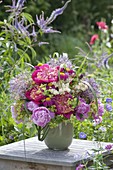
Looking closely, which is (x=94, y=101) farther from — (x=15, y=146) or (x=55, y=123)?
(x=15, y=146)

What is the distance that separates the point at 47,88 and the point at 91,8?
12347 mm

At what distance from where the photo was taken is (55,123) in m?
3.23

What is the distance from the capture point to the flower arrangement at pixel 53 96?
3.19 meters

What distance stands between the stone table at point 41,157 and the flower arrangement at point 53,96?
159 millimetres

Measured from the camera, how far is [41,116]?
315cm

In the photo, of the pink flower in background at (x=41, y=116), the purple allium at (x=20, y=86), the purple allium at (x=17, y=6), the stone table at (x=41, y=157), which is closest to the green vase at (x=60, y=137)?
the stone table at (x=41, y=157)

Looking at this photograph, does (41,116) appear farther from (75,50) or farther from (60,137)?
(75,50)

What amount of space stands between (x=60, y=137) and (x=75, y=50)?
7628mm

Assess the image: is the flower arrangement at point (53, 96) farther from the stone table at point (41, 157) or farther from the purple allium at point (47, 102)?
the stone table at point (41, 157)

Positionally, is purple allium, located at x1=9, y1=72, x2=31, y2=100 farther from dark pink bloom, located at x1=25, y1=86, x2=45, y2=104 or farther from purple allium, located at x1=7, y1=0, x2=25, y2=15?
purple allium, located at x1=7, y1=0, x2=25, y2=15

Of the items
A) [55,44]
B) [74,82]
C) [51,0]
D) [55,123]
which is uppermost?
[51,0]

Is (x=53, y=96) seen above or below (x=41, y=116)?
above

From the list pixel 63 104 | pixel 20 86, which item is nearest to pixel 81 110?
pixel 63 104

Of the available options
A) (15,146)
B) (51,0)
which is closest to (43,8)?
(51,0)
